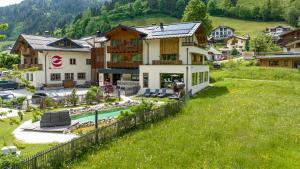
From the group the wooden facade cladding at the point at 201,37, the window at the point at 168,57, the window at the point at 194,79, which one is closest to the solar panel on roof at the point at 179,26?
the wooden facade cladding at the point at 201,37

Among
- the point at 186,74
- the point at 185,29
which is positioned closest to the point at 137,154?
the point at 186,74

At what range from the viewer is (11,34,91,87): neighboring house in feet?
153

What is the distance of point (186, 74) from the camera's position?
36156mm

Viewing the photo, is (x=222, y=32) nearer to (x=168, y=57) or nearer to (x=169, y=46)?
(x=168, y=57)

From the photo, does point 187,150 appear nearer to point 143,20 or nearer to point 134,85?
→ point 134,85

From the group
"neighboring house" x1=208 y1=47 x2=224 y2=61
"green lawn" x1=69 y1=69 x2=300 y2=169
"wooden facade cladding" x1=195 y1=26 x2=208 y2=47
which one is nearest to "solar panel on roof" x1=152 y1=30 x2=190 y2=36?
"wooden facade cladding" x1=195 y1=26 x2=208 y2=47

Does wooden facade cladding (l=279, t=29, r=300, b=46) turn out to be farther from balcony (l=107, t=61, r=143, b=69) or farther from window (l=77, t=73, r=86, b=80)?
window (l=77, t=73, r=86, b=80)

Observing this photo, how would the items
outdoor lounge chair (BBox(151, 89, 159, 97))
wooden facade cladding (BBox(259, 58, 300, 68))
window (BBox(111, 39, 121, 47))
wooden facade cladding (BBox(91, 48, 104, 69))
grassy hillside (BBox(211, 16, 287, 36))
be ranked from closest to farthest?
outdoor lounge chair (BBox(151, 89, 159, 97)) → window (BBox(111, 39, 121, 47)) → wooden facade cladding (BBox(91, 48, 104, 69)) → wooden facade cladding (BBox(259, 58, 300, 68)) → grassy hillside (BBox(211, 16, 287, 36))

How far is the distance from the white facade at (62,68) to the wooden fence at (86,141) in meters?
28.5

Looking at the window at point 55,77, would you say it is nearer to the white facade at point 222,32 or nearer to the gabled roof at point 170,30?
the gabled roof at point 170,30

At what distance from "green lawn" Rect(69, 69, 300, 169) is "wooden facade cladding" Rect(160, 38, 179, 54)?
1470 centimetres

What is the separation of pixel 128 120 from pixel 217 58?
73.4 metres

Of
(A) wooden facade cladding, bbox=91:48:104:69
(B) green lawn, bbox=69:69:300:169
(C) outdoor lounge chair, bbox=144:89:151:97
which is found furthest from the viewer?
(A) wooden facade cladding, bbox=91:48:104:69

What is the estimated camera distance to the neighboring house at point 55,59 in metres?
46.6
